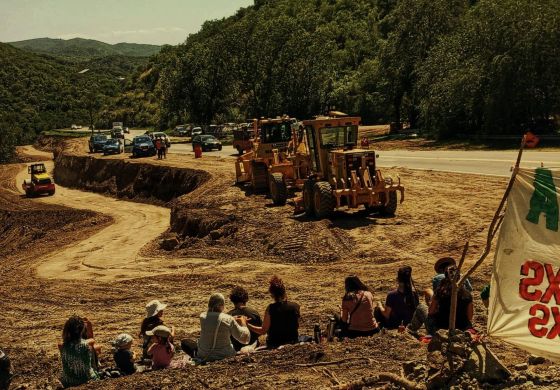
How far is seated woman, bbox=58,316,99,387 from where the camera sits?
8.39 metres

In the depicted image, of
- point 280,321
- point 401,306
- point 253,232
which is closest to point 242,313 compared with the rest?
point 280,321

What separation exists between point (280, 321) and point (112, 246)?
18.3 m

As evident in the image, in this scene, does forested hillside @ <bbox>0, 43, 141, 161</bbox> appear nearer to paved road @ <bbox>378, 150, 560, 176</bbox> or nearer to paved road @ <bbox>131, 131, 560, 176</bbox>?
paved road @ <bbox>131, 131, 560, 176</bbox>

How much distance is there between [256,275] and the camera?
16.8m

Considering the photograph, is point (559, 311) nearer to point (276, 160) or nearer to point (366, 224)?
point (366, 224)

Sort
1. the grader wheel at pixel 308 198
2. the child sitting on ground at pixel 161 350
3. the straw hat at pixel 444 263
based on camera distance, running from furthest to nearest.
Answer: the grader wheel at pixel 308 198 < the straw hat at pixel 444 263 < the child sitting on ground at pixel 161 350

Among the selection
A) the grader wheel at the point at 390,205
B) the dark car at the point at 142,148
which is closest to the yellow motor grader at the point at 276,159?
the grader wheel at the point at 390,205

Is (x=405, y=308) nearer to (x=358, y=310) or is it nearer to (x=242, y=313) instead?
(x=358, y=310)

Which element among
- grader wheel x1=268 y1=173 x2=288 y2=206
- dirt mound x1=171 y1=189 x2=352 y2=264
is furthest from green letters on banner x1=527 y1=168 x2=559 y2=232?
grader wheel x1=268 y1=173 x2=288 y2=206

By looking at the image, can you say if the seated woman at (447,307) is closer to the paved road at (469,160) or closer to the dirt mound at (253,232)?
the dirt mound at (253,232)

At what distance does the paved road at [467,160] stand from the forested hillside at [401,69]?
450cm

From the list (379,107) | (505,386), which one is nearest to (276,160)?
(505,386)

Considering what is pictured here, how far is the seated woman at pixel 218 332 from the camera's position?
8.56m

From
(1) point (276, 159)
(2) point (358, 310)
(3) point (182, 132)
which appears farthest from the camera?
(3) point (182, 132)
